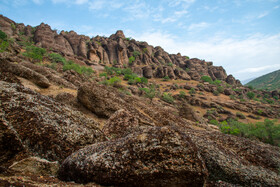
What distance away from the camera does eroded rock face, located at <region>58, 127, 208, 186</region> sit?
265 cm

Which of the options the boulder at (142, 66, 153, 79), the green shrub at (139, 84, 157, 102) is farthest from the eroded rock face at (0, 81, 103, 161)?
the boulder at (142, 66, 153, 79)

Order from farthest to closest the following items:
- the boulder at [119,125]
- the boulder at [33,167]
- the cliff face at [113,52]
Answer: the cliff face at [113,52]
the boulder at [119,125]
the boulder at [33,167]

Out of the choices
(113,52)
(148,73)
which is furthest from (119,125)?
(113,52)

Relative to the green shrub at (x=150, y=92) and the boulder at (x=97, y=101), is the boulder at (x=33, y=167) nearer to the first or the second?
the boulder at (x=97, y=101)

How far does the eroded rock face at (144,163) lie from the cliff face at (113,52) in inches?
2396

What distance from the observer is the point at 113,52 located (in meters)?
78.9

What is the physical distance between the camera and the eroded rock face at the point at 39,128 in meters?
3.23

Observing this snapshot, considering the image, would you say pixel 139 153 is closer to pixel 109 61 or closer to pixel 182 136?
pixel 182 136

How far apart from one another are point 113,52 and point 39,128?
80.8 metres

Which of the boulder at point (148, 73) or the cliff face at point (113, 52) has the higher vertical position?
the cliff face at point (113, 52)

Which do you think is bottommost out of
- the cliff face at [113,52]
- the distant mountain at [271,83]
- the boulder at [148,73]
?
the distant mountain at [271,83]

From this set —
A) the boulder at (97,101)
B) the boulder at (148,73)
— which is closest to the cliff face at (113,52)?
the boulder at (148,73)

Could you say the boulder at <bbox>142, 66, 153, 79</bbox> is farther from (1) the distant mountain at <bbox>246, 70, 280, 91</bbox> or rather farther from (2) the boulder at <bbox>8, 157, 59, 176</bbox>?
(1) the distant mountain at <bbox>246, 70, 280, 91</bbox>

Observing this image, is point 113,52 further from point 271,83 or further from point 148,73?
point 271,83
